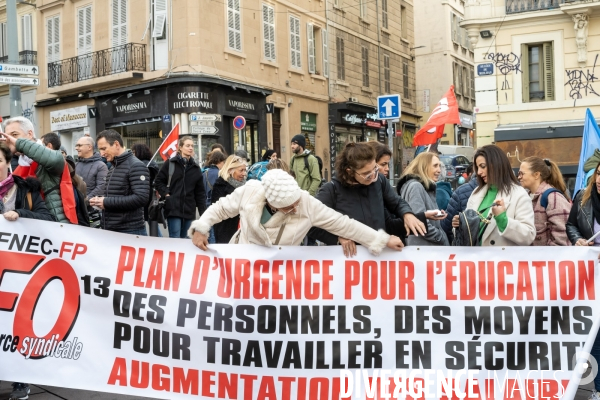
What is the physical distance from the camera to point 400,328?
444cm

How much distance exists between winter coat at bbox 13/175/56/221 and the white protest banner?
818 mm

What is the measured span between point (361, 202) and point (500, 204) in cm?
95

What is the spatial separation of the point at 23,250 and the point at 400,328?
2585mm

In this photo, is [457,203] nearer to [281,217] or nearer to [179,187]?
[281,217]

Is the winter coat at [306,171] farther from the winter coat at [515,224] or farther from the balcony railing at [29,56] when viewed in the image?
the balcony railing at [29,56]

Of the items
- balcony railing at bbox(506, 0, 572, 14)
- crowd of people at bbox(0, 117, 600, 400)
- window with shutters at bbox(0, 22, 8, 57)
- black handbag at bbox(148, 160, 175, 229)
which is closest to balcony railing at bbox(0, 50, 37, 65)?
window with shutters at bbox(0, 22, 8, 57)

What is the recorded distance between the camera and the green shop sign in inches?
1118

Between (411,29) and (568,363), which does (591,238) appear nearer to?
(568,363)

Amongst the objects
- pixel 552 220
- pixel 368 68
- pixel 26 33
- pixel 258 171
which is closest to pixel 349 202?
pixel 552 220

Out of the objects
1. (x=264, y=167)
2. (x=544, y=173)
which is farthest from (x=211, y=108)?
(x=544, y=173)

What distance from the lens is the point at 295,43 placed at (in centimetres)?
2819

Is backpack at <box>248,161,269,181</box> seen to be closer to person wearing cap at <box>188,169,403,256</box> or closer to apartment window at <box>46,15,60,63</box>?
person wearing cap at <box>188,169,403,256</box>

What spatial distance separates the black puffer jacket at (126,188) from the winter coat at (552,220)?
141 inches

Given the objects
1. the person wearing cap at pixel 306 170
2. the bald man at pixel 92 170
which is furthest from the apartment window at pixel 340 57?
the bald man at pixel 92 170
